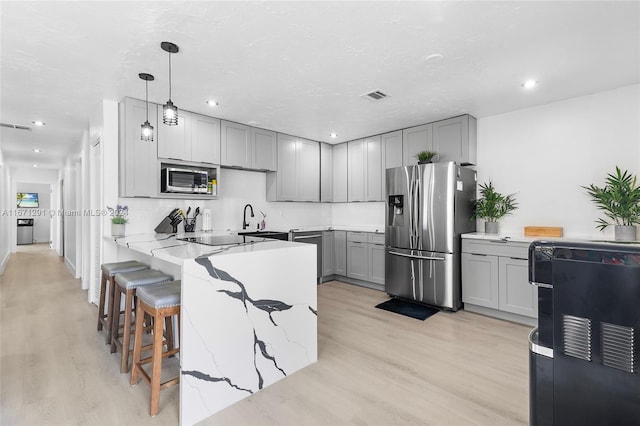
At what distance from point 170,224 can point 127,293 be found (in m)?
1.50

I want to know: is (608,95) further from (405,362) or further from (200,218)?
(200,218)

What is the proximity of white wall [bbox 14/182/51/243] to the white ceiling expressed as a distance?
10.1 m

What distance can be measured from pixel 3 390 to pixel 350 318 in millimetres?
2905

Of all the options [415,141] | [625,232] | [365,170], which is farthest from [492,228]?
[365,170]

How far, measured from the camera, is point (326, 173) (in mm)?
5727

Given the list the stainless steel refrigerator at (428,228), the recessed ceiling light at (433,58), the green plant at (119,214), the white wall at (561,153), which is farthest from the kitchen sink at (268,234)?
the recessed ceiling light at (433,58)

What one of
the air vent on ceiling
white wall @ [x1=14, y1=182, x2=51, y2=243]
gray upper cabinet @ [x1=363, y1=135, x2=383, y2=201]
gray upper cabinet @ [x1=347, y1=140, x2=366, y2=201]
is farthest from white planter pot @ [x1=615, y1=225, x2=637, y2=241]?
white wall @ [x1=14, y1=182, x2=51, y2=243]

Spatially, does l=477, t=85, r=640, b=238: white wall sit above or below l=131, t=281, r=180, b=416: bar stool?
above

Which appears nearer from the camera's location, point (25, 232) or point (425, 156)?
point (425, 156)

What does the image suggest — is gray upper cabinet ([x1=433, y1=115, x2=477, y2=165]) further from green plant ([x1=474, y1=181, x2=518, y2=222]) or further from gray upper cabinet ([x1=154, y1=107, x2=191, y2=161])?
gray upper cabinet ([x1=154, y1=107, x2=191, y2=161])

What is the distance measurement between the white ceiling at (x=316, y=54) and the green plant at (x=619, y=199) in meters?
0.96

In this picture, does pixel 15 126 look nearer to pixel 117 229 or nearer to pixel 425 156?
pixel 117 229

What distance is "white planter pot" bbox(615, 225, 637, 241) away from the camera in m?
3.01

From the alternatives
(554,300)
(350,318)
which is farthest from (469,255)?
(554,300)
